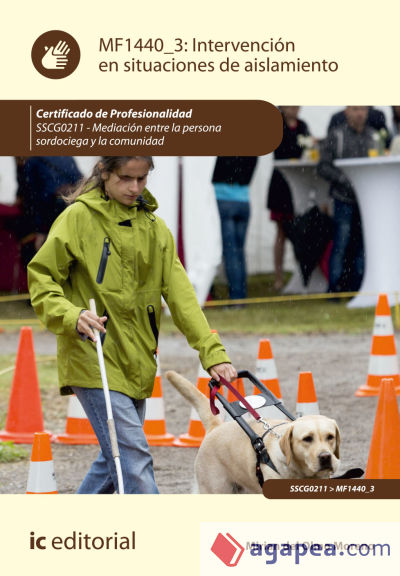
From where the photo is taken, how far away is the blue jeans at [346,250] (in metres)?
12.3

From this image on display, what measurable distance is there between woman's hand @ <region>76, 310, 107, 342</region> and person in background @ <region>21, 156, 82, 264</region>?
17.5ft

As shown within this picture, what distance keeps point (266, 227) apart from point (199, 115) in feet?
34.8

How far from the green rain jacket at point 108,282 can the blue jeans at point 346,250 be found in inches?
309

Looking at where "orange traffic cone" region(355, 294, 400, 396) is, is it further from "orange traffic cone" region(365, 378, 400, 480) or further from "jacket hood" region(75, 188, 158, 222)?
"jacket hood" region(75, 188, 158, 222)

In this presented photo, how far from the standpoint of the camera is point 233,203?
10938mm

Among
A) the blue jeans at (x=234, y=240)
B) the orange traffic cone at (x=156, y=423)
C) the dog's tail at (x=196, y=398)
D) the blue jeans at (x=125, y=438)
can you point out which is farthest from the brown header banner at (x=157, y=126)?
the blue jeans at (x=234, y=240)

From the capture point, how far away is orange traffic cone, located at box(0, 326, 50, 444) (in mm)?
7230

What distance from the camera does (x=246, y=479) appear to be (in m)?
4.91

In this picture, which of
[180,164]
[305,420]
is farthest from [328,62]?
[180,164]

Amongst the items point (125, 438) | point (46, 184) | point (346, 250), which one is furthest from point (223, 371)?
point (346, 250)

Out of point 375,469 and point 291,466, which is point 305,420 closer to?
point 291,466

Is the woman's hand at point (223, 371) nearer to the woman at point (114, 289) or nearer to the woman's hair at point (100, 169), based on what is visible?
the woman at point (114, 289)

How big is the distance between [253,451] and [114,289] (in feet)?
3.21

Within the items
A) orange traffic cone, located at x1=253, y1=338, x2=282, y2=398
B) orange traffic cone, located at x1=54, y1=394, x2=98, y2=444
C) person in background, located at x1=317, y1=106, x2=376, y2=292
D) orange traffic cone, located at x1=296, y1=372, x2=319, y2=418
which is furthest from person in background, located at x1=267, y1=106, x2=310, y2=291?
orange traffic cone, located at x1=296, y1=372, x2=319, y2=418
